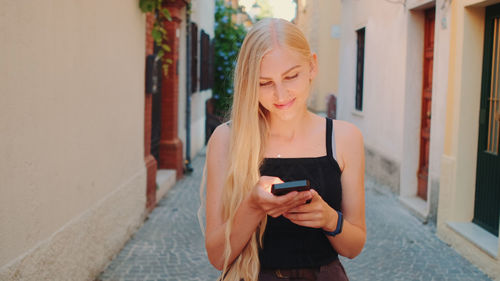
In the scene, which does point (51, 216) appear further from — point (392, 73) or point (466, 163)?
point (392, 73)

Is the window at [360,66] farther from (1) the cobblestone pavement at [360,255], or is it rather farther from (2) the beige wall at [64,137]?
(2) the beige wall at [64,137]

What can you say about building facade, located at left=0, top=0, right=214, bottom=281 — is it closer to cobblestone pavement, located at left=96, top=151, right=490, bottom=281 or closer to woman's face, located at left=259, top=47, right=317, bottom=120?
cobblestone pavement, located at left=96, top=151, right=490, bottom=281

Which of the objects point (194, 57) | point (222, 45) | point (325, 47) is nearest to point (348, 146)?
point (194, 57)

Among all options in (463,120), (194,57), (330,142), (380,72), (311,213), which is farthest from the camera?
(194,57)

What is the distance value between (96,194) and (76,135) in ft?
2.45

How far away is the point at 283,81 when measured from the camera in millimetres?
1783

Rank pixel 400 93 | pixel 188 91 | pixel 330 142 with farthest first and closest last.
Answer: pixel 188 91 < pixel 400 93 < pixel 330 142

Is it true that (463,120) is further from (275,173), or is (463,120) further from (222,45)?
(222,45)

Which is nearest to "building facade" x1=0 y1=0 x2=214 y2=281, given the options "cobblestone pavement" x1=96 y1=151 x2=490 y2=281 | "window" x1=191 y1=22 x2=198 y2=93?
"cobblestone pavement" x1=96 y1=151 x2=490 y2=281

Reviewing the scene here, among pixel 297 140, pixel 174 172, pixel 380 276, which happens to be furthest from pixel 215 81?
pixel 297 140

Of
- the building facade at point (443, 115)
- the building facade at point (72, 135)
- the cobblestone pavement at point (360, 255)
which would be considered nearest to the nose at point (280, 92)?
the building facade at point (72, 135)

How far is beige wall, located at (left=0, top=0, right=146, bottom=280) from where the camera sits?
2994mm

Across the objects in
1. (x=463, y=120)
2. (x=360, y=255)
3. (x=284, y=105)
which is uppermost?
(x=284, y=105)

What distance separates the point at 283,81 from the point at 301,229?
504 mm
